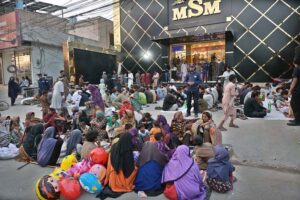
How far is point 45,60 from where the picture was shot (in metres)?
20.6

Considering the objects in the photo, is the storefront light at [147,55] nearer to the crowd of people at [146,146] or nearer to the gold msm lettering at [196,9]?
the gold msm lettering at [196,9]

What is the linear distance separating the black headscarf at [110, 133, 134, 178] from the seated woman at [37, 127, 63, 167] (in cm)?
164

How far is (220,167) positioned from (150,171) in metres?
0.98

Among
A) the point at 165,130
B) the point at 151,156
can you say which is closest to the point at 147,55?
the point at 165,130

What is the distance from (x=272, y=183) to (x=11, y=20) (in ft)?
65.3

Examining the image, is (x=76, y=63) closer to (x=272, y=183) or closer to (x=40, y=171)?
(x=40, y=171)

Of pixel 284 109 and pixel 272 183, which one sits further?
pixel 284 109

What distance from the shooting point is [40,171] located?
16.0 ft

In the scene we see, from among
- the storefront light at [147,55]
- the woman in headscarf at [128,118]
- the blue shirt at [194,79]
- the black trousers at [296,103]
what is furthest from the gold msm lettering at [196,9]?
the woman in headscarf at [128,118]

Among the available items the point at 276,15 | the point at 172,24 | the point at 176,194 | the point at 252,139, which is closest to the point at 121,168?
the point at 176,194

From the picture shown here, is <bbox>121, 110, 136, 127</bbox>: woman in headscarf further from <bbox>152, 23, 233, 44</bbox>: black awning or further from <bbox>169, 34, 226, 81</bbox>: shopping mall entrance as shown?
<bbox>169, 34, 226, 81</bbox>: shopping mall entrance

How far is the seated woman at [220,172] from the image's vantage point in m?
3.72

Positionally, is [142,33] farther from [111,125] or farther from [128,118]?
[128,118]

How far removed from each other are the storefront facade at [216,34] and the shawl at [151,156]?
40.8 feet
